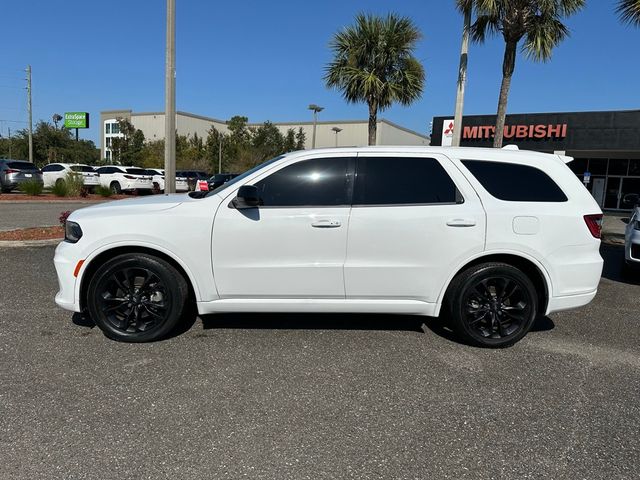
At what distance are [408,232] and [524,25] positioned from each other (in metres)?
9.56

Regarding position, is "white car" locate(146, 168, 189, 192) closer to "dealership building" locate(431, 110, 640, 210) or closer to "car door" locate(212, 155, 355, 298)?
"dealership building" locate(431, 110, 640, 210)

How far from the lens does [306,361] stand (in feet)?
13.0

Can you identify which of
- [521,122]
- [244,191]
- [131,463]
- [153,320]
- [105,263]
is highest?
[521,122]

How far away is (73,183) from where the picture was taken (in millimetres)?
18438

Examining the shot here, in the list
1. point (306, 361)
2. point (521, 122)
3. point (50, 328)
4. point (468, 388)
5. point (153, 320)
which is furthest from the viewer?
point (521, 122)

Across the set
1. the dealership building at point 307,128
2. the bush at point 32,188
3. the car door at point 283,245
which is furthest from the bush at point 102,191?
the dealership building at point 307,128

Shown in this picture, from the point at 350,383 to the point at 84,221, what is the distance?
261 cm

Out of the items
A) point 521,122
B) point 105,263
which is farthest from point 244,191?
point 521,122

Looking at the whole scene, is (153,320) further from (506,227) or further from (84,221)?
(506,227)

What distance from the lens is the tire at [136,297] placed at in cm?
415

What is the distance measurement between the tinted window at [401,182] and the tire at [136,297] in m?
1.74

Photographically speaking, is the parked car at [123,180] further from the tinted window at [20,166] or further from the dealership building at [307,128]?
the dealership building at [307,128]

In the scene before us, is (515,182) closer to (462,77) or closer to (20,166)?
(462,77)

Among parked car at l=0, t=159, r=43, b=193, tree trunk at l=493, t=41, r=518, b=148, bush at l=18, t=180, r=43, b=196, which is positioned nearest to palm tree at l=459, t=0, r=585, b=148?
tree trunk at l=493, t=41, r=518, b=148
